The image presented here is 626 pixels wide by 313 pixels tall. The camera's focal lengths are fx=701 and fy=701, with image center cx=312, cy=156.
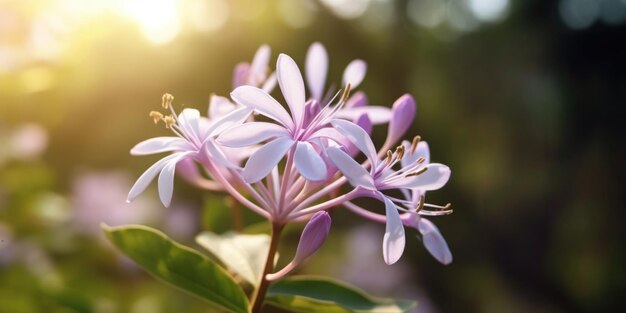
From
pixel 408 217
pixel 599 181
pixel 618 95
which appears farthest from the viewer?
pixel 618 95

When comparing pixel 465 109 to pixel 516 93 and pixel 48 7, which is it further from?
pixel 48 7

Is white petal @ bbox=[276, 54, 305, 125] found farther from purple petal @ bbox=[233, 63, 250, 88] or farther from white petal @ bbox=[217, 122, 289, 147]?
purple petal @ bbox=[233, 63, 250, 88]

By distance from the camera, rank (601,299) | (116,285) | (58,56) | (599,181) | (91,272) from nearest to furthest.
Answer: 1. (58,56)
2. (91,272)
3. (116,285)
4. (601,299)
5. (599,181)

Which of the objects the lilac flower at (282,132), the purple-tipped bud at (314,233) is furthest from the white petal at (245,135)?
the purple-tipped bud at (314,233)

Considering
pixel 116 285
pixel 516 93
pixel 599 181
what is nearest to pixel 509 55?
pixel 516 93

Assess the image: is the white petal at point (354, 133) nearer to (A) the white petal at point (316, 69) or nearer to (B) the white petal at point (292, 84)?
(B) the white petal at point (292, 84)

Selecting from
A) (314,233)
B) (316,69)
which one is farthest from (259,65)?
(314,233)
